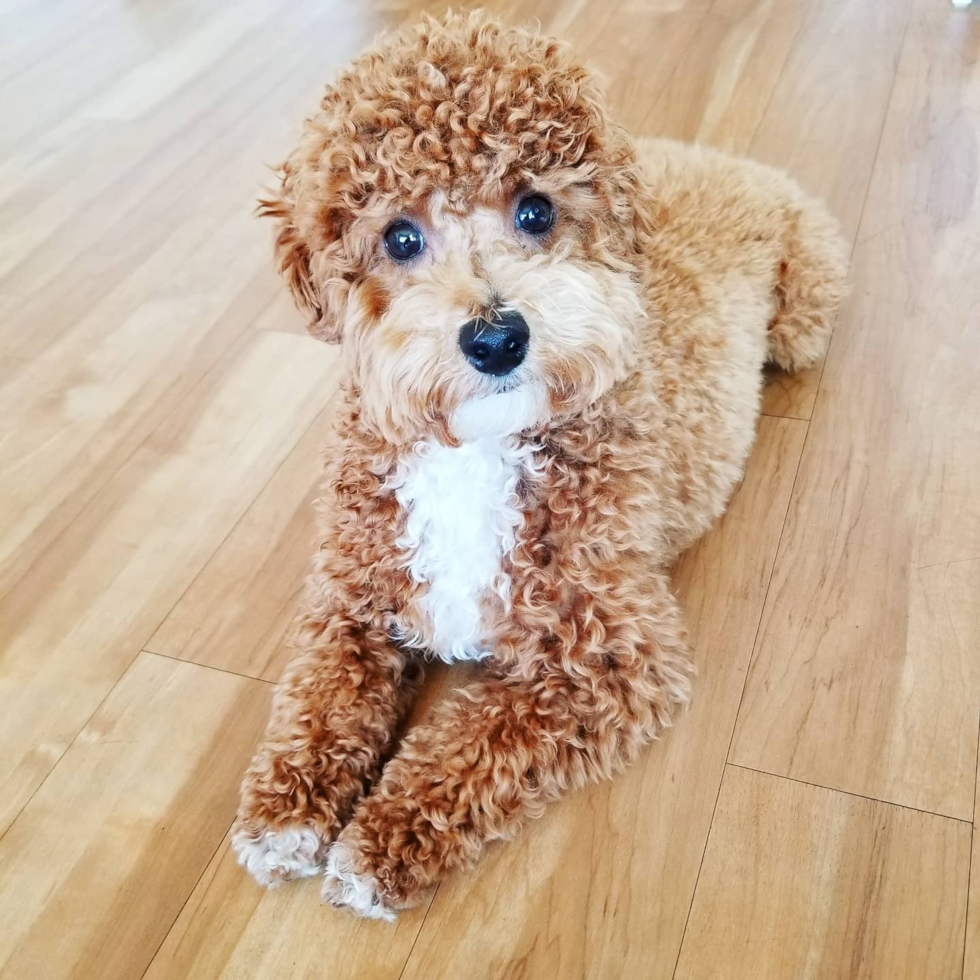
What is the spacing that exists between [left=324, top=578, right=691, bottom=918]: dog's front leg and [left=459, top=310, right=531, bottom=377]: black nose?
0.43 m

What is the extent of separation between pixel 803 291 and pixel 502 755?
1119mm

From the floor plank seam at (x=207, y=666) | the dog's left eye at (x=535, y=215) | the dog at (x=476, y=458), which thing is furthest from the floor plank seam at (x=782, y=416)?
the floor plank seam at (x=207, y=666)

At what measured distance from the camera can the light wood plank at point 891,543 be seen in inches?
57.2

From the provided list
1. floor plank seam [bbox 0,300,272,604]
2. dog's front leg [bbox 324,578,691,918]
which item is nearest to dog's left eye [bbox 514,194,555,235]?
dog's front leg [bbox 324,578,691,918]

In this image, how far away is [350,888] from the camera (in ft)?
4.27

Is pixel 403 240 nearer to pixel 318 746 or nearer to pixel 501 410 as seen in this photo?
pixel 501 410

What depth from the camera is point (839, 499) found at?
179cm

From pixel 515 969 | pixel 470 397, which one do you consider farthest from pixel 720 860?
pixel 470 397

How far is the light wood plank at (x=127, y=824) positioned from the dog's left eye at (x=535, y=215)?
874 mm

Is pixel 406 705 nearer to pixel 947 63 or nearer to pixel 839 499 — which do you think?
pixel 839 499

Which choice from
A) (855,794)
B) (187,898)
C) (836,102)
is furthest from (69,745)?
(836,102)

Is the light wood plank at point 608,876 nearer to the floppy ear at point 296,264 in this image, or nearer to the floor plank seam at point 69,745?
the floor plank seam at point 69,745

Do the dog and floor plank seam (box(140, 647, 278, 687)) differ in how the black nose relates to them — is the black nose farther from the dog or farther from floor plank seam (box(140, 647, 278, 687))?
floor plank seam (box(140, 647, 278, 687))

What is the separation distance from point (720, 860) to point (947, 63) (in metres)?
2.45
